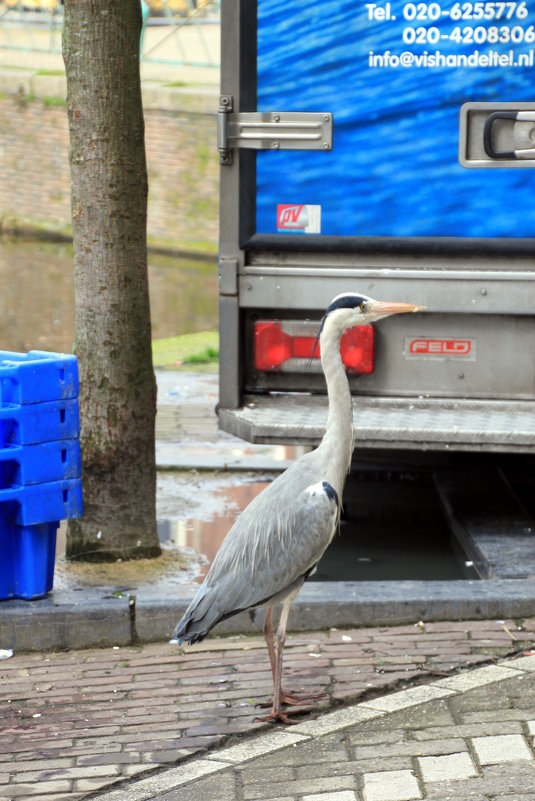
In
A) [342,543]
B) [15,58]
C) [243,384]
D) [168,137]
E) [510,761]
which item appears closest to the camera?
[510,761]

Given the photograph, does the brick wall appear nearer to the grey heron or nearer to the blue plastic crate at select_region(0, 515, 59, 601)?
the blue plastic crate at select_region(0, 515, 59, 601)

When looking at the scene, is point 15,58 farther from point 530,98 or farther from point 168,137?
point 530,98

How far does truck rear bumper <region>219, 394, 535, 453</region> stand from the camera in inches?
237

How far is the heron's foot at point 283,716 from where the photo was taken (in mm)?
4574

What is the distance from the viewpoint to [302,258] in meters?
6.18

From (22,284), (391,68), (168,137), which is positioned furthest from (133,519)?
(168,137)

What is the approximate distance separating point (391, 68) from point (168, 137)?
59.0 feet

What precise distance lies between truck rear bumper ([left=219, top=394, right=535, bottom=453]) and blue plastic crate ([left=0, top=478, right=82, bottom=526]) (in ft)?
3.23

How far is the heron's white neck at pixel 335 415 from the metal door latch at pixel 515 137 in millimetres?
1690

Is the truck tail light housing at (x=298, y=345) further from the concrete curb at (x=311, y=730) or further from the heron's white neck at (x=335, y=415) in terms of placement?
the concrete curb at (x=311, y=730)

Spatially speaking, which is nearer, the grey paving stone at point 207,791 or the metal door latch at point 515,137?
the grey paving stone at point 207,791

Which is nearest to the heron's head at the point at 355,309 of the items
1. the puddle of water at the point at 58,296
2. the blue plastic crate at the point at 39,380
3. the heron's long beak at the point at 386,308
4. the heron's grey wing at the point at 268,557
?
the heron's long beak at the point at 386,308

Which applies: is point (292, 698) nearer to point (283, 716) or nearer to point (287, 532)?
point (283, 716)

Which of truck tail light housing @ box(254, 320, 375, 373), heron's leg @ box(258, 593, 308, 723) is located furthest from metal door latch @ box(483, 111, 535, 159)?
heron's leg @ box(258, 593, 308, 723)
